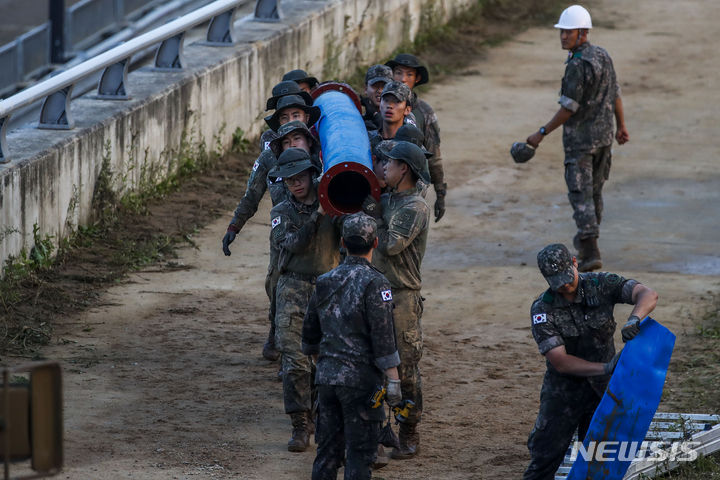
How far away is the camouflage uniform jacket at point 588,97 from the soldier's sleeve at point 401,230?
3.80 metres

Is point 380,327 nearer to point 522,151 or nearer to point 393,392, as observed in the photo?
point 393,392

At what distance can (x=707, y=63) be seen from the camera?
1838 cm

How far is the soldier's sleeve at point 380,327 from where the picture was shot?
6.75 m

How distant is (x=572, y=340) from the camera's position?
22.7 ft

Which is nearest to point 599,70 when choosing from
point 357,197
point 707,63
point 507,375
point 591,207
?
point 591,207

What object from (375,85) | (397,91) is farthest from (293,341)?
(375,85)

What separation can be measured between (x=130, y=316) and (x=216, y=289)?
0.93 metres

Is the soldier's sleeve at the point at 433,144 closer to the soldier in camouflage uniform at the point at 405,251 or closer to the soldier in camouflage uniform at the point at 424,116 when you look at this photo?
the soldier in camouflage uniform at the point at 424,116

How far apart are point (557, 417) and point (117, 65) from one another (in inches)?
267

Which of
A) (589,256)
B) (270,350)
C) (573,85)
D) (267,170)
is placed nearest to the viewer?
(267,170)

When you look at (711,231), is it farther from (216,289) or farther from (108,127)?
(108,127)

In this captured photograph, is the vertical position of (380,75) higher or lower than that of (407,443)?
higher

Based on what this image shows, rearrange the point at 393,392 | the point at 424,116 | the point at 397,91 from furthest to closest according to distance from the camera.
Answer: the point at 424,116
the point at 397,91
the point at 393,392

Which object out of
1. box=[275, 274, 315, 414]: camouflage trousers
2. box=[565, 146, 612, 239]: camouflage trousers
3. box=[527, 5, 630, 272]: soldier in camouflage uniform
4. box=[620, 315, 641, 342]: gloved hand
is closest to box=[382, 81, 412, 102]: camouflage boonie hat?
box=[275, 274, 315, 414]: camouflage trousers
